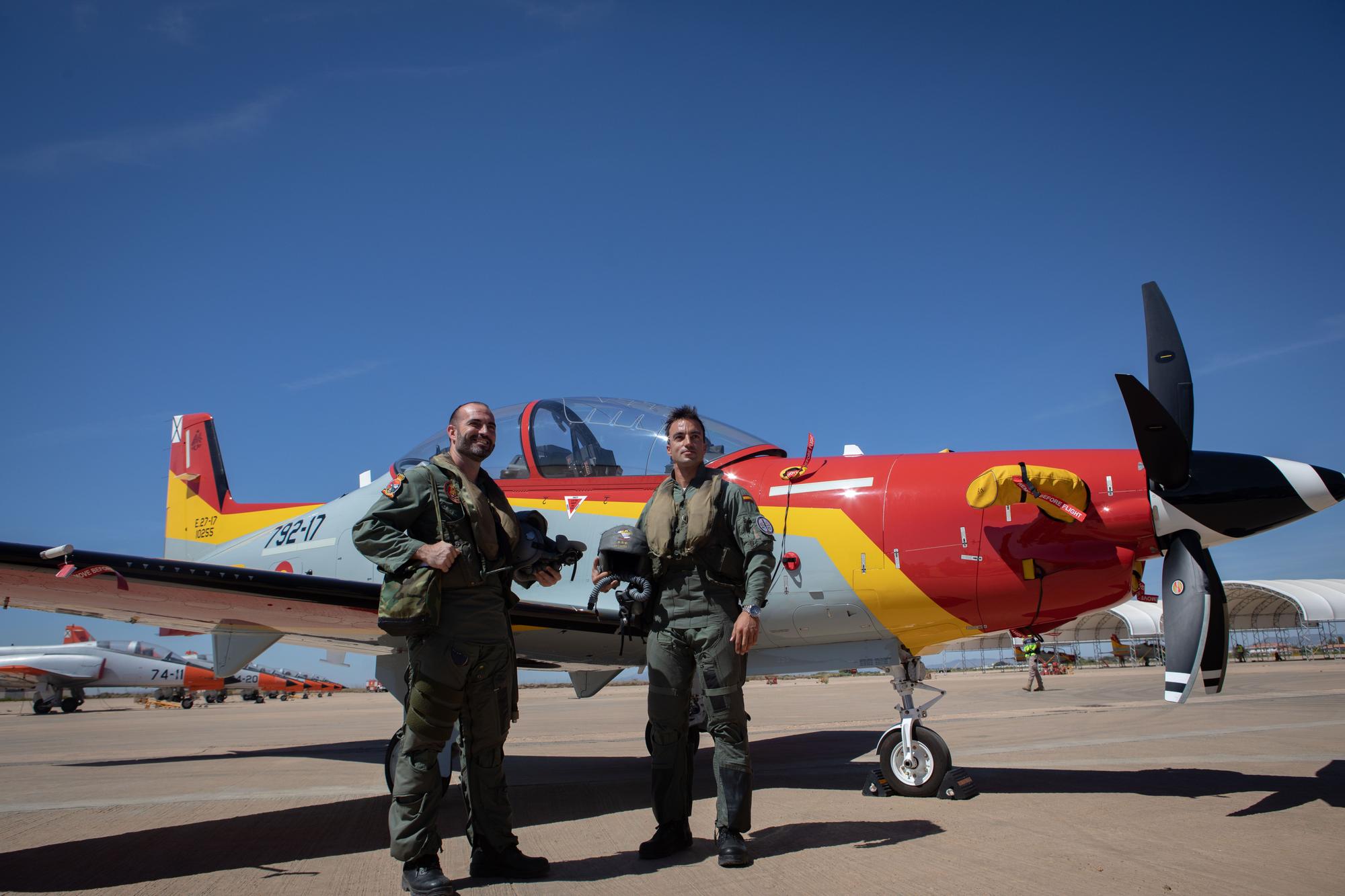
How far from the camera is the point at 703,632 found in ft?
13.0

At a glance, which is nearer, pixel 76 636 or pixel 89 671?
pixel 89 671

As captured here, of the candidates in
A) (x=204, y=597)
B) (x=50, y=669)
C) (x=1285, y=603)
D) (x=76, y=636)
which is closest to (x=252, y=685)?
(x=76, y=636)

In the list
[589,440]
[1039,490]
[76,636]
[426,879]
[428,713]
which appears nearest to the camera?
[426,879]

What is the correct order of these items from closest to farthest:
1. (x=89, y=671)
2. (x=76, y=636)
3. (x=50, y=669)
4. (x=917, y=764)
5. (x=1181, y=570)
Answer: (x=1181, y=570) → (x=917, y=764) → (x=50, y=669) → (x=89, y=671) → (x=76, y=636)

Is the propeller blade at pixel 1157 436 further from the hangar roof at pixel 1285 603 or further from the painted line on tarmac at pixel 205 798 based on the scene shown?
the hangar roof at pixel 1285 603

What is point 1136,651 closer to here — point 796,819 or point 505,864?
point 796,819

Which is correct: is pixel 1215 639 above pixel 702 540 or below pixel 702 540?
below

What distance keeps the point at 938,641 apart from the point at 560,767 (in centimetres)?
492

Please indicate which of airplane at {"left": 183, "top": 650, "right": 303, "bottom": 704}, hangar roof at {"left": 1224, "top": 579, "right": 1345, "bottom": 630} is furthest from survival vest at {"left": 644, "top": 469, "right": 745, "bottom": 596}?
hangar roof at {"left": 1224, "top": 579, "right": 1345, "bottom": 630}

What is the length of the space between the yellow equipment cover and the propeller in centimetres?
43

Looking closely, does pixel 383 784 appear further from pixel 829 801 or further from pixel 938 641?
pixel 938 641

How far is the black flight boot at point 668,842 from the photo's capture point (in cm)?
388

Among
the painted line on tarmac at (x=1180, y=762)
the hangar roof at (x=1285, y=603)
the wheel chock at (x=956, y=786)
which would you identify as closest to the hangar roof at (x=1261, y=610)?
the hangar roof at (x=1285, y=603)

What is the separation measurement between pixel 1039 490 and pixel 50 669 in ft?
136
